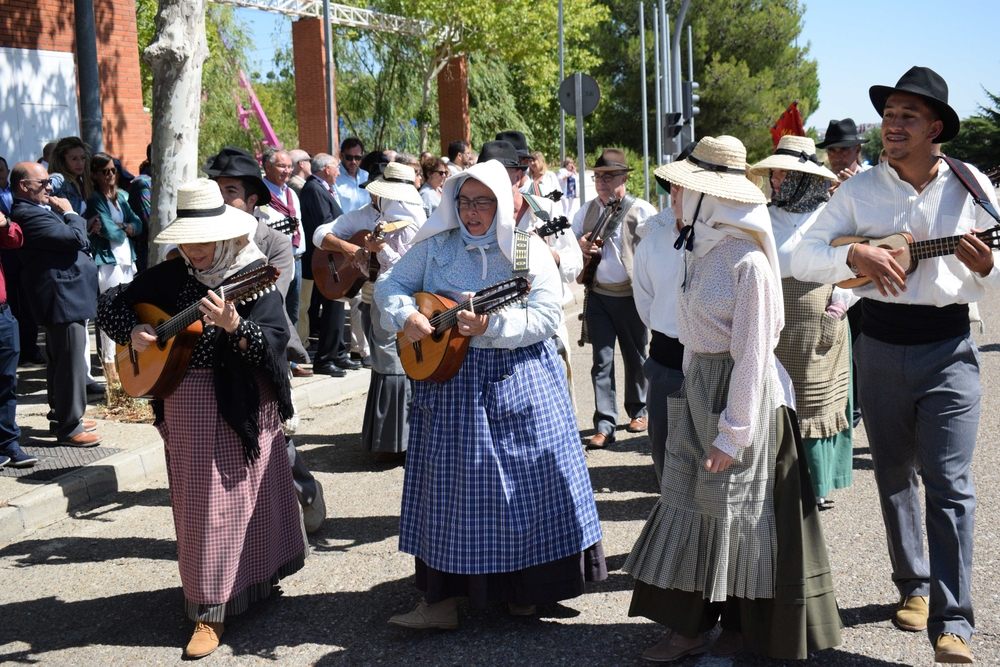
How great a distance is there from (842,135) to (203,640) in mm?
5624

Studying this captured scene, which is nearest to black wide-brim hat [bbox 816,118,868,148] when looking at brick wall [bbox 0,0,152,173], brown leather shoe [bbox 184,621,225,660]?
brown leather shoe [bbox 184,621,225,660]

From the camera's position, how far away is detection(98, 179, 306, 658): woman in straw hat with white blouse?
4312 millimetres

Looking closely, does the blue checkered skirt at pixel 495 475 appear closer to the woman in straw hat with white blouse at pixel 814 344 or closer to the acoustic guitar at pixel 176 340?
the acoustic guitar at pixel 176 340

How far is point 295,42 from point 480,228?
26.4m

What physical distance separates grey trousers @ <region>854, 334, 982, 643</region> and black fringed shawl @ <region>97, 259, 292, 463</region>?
8.44 feet

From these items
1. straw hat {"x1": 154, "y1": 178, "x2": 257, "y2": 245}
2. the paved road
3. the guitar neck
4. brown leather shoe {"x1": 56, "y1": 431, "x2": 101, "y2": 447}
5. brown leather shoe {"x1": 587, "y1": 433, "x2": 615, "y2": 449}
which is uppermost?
A: straw hat {"x1": 154, "y1": 178, "x2": 257, "y2": 245}

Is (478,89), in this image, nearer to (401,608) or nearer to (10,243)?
(10,243)

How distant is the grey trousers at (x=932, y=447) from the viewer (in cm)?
379

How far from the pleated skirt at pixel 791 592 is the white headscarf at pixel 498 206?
1.41 m

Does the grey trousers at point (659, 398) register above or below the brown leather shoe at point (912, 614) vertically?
above

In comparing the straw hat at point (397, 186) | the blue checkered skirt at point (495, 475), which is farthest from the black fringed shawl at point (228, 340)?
the straw hat at point (397, 186)

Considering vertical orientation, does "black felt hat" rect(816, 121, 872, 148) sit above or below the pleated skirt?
above

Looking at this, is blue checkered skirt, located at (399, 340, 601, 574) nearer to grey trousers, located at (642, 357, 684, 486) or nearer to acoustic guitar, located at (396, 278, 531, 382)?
acoustic guitar, located at (396, 278, 531, 382)

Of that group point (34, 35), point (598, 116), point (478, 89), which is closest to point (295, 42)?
point (478, 89)
